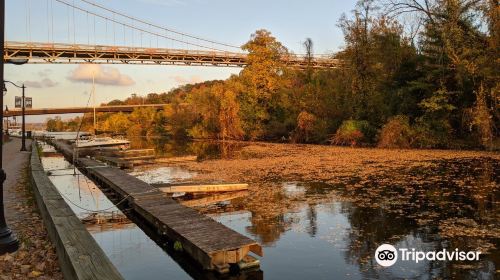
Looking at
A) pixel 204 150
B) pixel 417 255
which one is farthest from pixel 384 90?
pixel 417 255

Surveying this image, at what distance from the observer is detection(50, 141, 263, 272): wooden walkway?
19.4 feet

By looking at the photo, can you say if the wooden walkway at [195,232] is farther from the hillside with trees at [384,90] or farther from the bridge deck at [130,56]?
the bridge deck at [130,56]

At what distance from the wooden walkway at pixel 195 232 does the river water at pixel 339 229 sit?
0.84 feet

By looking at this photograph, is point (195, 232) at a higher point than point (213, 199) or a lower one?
higher

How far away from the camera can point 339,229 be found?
8164mm

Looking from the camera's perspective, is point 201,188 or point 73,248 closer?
point 73,248

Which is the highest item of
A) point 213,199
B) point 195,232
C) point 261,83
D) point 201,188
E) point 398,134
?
point 261,83

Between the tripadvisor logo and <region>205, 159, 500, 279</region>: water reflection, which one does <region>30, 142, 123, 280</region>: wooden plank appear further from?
the tripadvisor logo

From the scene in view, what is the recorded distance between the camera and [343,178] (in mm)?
14805

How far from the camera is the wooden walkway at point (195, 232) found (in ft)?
19.4

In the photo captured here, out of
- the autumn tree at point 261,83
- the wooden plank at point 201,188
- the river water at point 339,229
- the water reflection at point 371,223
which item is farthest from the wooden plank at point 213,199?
the autumn tree at point 261,83

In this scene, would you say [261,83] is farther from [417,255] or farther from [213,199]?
[417,255]

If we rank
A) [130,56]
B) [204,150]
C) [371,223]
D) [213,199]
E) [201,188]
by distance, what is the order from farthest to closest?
[130,56], [204,150], [201,188], [213,199], [371,223]

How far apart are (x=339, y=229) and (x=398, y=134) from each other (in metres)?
21.8
